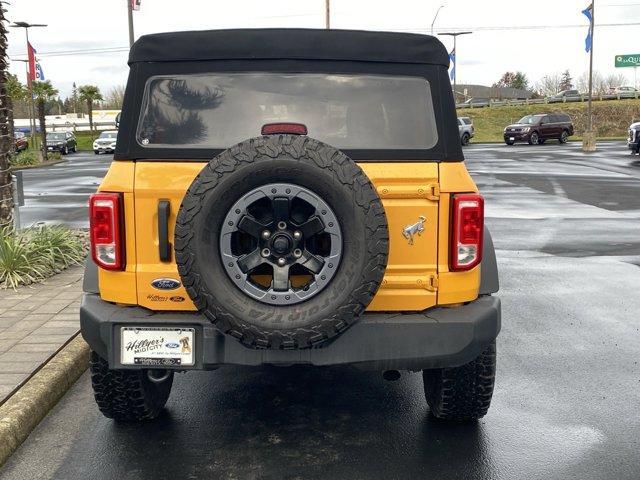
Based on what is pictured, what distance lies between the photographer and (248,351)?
3199 mm

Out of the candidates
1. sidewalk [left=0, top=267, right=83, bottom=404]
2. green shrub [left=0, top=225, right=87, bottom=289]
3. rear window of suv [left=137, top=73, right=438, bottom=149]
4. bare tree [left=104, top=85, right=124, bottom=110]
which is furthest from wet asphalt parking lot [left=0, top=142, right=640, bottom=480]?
bare tree [left=104, top=85, right=124, bottom=110]

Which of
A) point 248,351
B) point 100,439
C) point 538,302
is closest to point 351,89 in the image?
point 248,351

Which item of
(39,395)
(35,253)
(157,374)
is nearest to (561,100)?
(35,253)

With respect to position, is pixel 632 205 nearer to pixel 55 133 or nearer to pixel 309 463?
pixel 309 463

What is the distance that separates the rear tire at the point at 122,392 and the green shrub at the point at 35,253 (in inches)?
140

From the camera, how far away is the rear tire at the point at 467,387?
3.70m

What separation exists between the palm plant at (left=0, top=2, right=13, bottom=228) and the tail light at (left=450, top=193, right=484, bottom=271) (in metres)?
6.39

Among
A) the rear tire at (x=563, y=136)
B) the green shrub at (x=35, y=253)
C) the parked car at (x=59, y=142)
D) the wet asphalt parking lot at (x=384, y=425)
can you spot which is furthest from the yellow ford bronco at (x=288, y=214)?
the parked car at (x=59, y=142)

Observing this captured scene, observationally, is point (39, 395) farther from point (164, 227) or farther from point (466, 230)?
point (466, 230)

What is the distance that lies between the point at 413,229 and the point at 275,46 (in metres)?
1.12

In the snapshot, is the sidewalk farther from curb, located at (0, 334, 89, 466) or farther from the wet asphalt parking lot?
the wet asphalt parking lot

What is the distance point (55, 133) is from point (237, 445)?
45553mm

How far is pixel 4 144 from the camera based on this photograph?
8.36 m

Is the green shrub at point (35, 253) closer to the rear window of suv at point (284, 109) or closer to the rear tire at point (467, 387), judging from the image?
the rear window of suv at point (284, 109)
